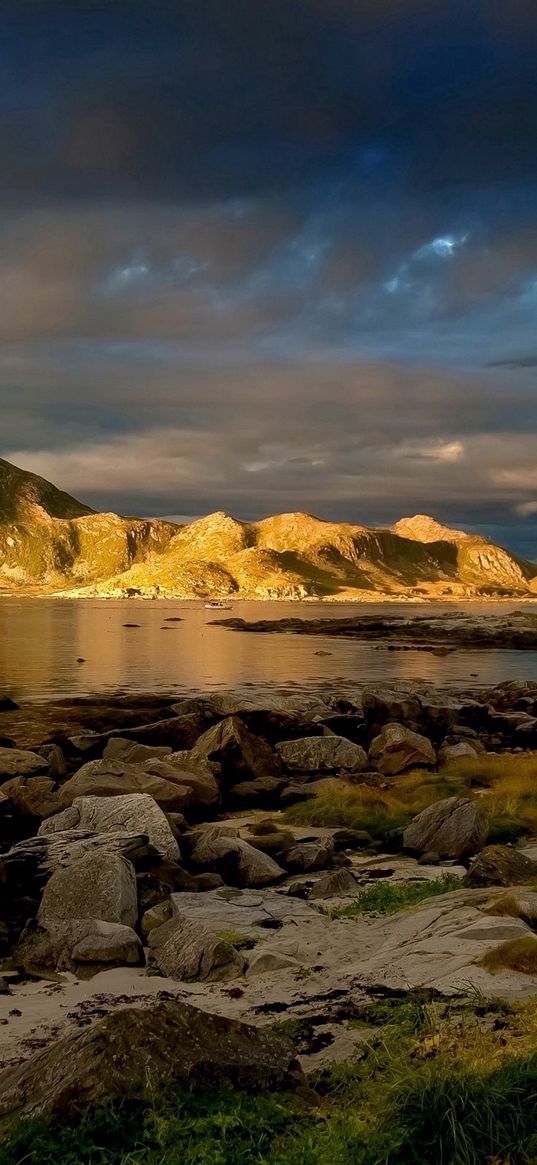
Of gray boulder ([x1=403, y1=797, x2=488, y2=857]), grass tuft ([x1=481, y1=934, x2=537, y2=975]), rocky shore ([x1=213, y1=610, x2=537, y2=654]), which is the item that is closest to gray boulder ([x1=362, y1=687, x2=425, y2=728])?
gray boulder ([x1=403, y1=797, x2=488, y2=857])

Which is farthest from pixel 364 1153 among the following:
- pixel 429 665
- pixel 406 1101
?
pixel 429 665

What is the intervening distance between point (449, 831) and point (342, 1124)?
33.3 feet

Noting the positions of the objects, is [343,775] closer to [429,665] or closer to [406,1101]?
[406,1101]

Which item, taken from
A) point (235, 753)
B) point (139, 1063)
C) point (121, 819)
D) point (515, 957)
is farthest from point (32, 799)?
point (139, 1063)

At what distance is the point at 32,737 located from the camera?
31.4 metres

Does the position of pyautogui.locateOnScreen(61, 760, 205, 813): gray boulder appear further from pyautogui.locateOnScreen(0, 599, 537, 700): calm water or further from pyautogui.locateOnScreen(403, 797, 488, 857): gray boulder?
pyautogui.locateOnScreen(0, 599, 537, 700): calm water

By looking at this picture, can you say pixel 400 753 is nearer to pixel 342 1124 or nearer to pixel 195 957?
pixel 195 957

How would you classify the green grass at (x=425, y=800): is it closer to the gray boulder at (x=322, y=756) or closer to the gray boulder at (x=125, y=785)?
the gray boulder at (x=322, y=756)

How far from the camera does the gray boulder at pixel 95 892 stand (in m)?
10.7

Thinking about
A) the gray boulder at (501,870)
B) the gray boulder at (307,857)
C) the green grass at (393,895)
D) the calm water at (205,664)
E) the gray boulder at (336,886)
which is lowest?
the calm water at (205,664)

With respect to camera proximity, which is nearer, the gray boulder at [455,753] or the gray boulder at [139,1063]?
the gray boulder at [139,1063]

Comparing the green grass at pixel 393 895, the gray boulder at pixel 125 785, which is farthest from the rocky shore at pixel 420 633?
the green grass at pixel 393 895

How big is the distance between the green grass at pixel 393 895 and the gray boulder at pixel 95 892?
2.87 m

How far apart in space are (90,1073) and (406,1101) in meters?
2.12
